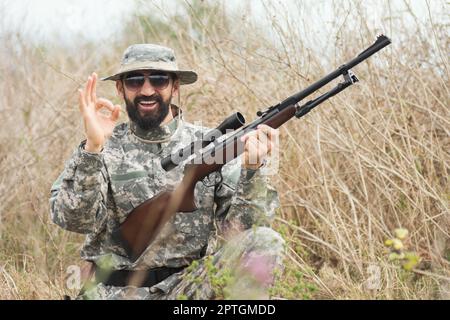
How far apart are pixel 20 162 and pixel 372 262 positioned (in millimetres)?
2972

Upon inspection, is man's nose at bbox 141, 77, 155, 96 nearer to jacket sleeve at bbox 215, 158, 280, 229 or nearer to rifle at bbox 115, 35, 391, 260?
rifle at bbox 115, 35, 391, 260

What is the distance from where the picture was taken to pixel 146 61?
168 inches

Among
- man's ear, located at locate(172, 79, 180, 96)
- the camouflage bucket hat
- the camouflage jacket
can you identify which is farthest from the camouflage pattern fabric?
the camouflage bucket hat

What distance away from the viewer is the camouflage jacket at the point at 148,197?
388 centimetres

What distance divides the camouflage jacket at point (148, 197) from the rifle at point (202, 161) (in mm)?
104

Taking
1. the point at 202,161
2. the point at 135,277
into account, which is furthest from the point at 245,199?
the point at 135,277

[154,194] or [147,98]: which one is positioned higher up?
[147,98]

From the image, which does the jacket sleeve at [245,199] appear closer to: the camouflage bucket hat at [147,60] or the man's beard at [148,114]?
the man's beard at [148,114]

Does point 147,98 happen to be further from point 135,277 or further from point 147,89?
point 135,277

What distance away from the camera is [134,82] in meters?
4.24

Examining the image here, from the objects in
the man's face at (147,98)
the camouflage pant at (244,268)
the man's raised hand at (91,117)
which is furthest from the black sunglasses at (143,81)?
the camouflage pant at (244,268)

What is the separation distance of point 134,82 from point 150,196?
22.4 inches

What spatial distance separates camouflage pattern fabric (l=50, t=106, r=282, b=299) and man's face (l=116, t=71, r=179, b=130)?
0.09 meters
